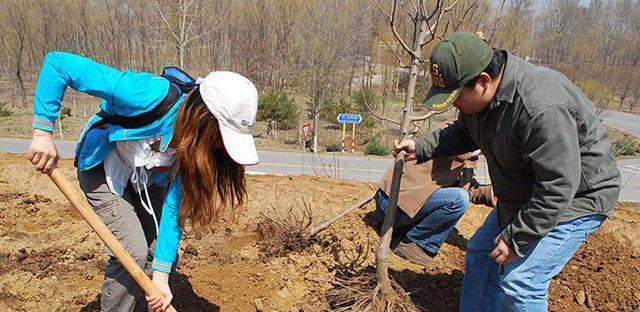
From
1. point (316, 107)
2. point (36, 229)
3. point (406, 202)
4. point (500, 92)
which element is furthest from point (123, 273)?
point (316, 107)

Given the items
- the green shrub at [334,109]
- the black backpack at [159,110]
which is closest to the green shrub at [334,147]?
the green shrub at [334,109]

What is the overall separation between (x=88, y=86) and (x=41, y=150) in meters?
0.32

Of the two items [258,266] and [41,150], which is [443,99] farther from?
[258,266]

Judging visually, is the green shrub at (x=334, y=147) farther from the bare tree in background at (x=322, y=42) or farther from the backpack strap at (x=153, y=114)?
the backpack strap at (x=153, y=114)

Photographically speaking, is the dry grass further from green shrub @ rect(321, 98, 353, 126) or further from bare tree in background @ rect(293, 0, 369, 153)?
green shrub @ rect(321, 98, 353, 126)

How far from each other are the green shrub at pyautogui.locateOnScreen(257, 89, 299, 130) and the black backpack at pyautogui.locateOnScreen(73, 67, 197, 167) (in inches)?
649

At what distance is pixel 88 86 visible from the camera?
1.78 metres

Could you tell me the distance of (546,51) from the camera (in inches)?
860

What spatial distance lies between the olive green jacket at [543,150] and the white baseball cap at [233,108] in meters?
0.97

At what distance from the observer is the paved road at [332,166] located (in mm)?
11328

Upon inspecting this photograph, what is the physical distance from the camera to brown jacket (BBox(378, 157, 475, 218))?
344 cm

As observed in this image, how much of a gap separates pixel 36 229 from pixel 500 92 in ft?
12.4

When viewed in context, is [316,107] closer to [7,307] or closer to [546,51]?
[546,51]

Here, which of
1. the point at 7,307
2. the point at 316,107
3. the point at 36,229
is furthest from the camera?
the point at 316,107
